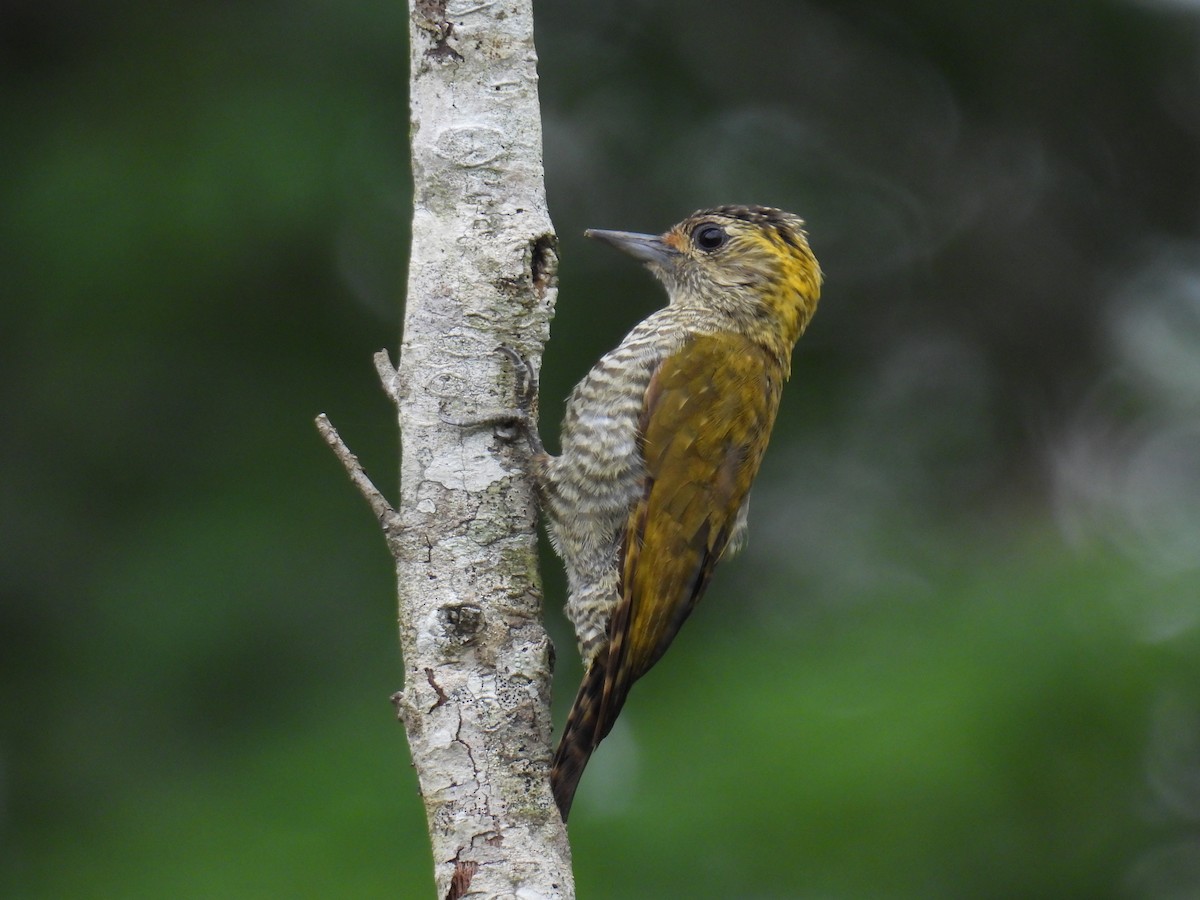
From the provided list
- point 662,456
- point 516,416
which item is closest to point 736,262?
point 662,456

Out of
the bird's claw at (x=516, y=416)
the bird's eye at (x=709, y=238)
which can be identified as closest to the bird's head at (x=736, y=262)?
the bird's eye at (x=709, y=238)

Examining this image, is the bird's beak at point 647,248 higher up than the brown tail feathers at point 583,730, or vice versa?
the bird's beak at point 647,248

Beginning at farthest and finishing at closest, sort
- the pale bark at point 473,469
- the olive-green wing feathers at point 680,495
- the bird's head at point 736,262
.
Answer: the bird's head at point 736,262 < the olive-green wing feathers at point 680,495 < the pale bark at point 473,469

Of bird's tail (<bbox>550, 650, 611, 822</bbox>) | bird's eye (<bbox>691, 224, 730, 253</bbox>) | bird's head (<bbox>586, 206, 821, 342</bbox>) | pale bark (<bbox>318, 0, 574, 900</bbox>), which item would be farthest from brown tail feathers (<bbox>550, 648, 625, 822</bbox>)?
bird's eye (<bbox>691, 224, 730, 253</bbox>)

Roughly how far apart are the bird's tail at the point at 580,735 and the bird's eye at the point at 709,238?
1.20 metres

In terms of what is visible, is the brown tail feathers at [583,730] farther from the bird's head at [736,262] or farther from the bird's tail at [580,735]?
the bird's head at [736,262]

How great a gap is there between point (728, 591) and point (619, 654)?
7.27 feet

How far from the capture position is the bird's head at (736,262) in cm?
371

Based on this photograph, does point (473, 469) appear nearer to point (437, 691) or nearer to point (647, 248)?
point (437, 691)

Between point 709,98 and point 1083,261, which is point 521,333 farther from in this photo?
point 1083,261

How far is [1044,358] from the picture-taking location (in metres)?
5.97

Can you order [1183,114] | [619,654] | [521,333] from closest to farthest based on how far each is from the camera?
[521,333] < [619,654] < [1183,114]

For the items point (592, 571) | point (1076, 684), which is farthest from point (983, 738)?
point (592, 571)

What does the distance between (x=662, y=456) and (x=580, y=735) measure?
2.41 ft
